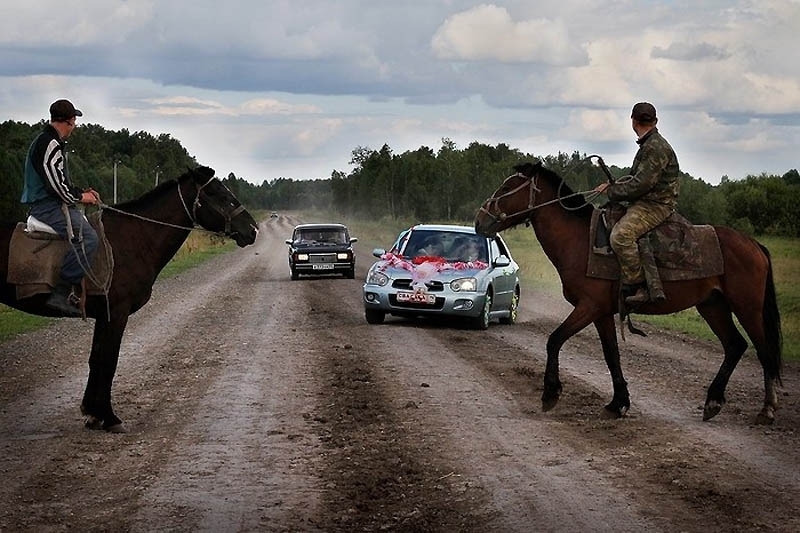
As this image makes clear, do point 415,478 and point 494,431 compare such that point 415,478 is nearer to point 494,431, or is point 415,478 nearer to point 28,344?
point 494,431

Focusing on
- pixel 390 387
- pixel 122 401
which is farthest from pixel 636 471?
pixel 122 401

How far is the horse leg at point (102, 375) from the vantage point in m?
9.89

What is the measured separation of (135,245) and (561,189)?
164 inches

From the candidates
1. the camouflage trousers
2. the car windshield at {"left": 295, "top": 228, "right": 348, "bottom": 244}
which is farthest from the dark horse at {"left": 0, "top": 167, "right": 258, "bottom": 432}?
the car windshield at {"left": 295, "top": 228, "right": 348, "bottom": 244}

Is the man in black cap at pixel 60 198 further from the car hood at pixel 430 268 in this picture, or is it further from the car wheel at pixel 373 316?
the car wheel at pixel 373 316

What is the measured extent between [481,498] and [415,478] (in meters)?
0.68

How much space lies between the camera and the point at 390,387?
12305 mm

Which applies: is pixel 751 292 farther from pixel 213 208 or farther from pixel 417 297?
pixel 417 297

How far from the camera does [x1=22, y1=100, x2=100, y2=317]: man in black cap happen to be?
961 cm

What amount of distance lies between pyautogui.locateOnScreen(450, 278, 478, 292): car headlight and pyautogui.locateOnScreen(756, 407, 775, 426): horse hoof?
837 cm

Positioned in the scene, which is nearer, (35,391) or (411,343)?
(35,391)

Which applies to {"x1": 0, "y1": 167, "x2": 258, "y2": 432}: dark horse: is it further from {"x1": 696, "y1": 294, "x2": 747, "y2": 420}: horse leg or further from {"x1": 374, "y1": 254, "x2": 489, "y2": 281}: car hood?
{"x1": 374, "y1": 254, "x2": 489, "y2": 281}: car hood

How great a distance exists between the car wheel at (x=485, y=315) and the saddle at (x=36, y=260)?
388 inches

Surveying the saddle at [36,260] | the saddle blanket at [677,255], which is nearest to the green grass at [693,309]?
the saddle blanket at [677,255]
